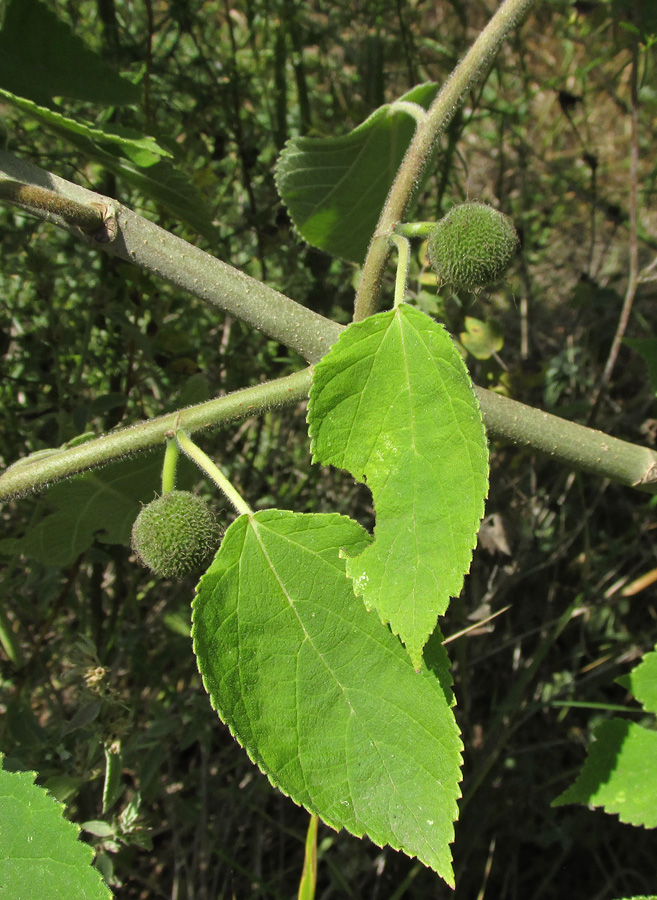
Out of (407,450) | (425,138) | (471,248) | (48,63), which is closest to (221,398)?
(407,450)

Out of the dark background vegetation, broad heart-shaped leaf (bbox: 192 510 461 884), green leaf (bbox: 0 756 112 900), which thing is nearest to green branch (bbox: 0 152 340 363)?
broad heart-shaped leaf (bbox: 192 510 461 884)

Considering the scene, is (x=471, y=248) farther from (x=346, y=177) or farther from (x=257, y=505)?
(x=257, y=505)

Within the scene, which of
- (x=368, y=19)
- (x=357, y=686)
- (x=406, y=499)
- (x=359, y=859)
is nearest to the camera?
(x=406, y=499)

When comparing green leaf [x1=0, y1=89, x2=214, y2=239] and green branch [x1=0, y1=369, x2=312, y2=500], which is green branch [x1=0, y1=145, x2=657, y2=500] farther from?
green leaf [x1=0, y1=89, x2=214, y2=239]

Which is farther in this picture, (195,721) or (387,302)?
(387,302)

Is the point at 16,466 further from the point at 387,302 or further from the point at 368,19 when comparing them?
the point at 368,19

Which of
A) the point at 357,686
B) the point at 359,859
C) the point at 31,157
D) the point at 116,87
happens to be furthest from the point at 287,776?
the point at 31,157
